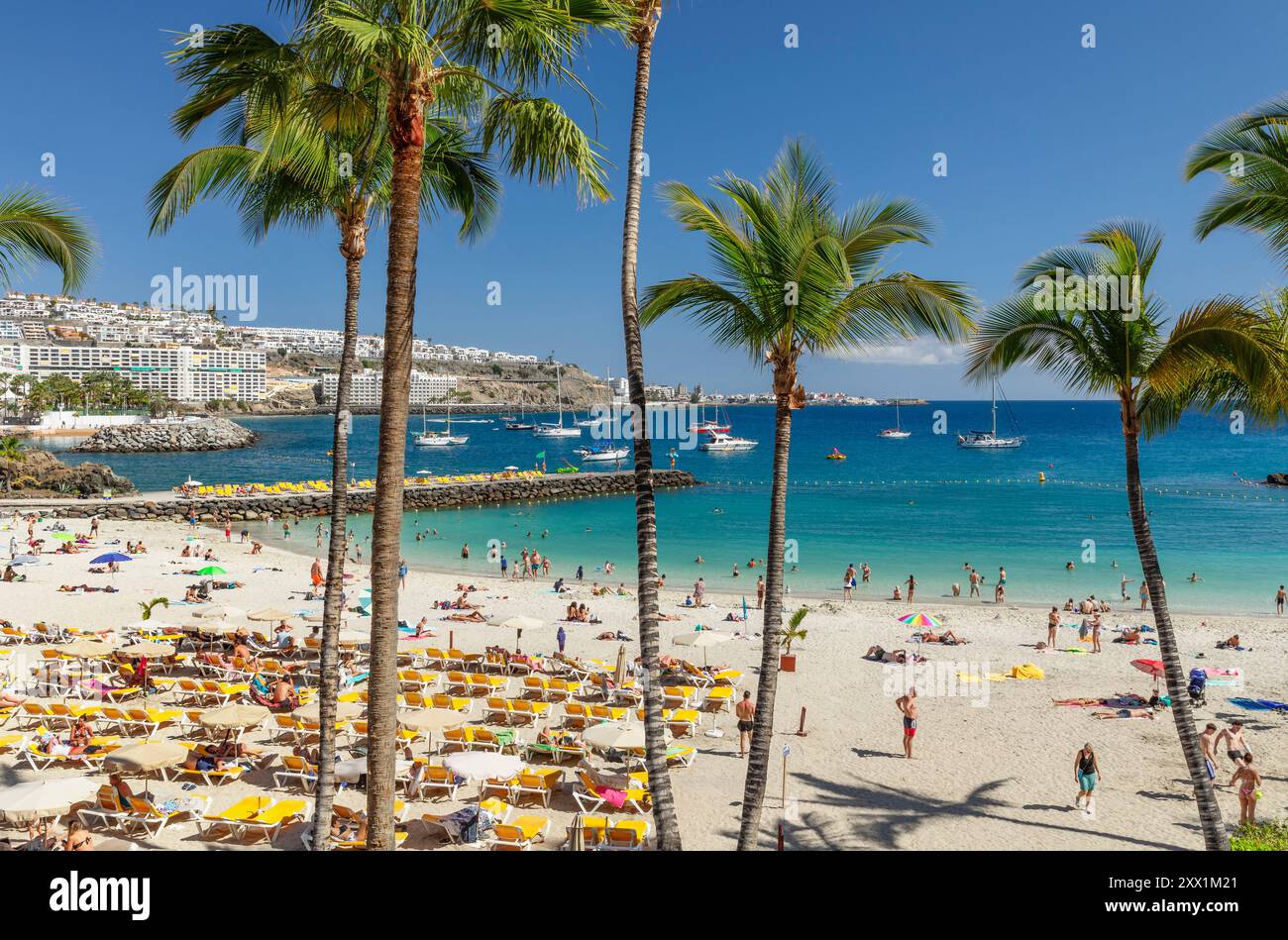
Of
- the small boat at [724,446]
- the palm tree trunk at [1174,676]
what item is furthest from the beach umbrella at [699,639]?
the small boat at [724,446]

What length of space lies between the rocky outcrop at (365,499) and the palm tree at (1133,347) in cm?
4822

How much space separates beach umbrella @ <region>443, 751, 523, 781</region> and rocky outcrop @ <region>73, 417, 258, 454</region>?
109 m

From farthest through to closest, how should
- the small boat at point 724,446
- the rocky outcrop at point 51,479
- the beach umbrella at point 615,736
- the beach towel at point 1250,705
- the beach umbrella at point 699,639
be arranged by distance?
1. the small boat at point 724,446
2. the rocky outcrop at point 51,479
3. the beach umbrella at point 699,639
4. the beach towel at point 1250,705
5. the beach umbrella at point 615,736

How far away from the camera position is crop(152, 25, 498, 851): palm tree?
697cm

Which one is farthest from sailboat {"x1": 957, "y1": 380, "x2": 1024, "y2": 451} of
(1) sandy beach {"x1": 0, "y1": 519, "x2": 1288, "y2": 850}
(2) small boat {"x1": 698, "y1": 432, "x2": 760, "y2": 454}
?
(1) sandy beach {"x1": 0, "y1": 519, "x2": 1288, "y2": 850}

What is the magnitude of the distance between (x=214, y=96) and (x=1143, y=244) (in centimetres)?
908

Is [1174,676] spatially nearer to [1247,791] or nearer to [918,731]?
[1247,791]

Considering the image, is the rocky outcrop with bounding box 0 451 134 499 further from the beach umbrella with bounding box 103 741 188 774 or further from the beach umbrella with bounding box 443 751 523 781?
the beach umbrella with bounding box 443 751 523 781

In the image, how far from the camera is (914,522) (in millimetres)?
56219

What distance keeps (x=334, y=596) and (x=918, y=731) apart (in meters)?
11.5

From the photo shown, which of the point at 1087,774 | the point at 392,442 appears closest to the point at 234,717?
the point at 392,442

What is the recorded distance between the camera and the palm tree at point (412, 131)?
6.17 meters

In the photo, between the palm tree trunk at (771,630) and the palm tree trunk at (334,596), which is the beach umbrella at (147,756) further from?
the palm tree trunk at (771,630)
